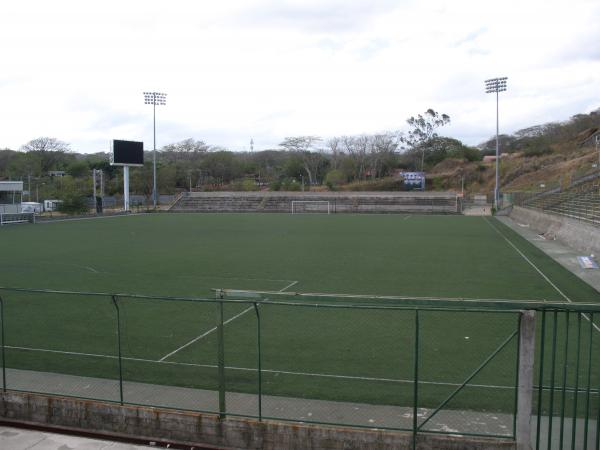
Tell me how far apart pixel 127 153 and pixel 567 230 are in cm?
5066

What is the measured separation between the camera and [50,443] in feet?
20.9

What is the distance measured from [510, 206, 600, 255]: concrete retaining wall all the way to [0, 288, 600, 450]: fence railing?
1205cm

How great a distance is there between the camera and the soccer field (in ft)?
27.1

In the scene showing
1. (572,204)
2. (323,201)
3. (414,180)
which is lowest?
(323,201)

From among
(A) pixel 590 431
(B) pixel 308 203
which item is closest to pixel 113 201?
(B) pixel 308 203

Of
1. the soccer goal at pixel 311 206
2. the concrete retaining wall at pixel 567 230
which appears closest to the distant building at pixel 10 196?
the soccer goal at pixel 311 206

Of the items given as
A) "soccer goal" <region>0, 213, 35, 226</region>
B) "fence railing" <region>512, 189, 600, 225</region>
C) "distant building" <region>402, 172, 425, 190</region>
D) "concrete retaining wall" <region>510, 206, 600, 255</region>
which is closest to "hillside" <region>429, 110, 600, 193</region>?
"distant building" <region>402, 172, 425, 190</region>

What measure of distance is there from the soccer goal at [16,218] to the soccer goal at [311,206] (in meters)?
32.0

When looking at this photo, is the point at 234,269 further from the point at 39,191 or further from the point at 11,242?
the point at 39,191

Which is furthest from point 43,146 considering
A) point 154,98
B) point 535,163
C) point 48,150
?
point 535,163

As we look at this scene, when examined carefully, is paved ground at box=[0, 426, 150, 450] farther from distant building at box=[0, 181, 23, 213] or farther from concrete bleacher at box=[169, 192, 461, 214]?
concrete bleacher at box=[169, 192, 461, 214]

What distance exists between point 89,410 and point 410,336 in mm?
5901

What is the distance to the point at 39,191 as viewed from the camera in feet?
283

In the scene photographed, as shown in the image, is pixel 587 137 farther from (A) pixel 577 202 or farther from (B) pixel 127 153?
(B) pixel 127 153
